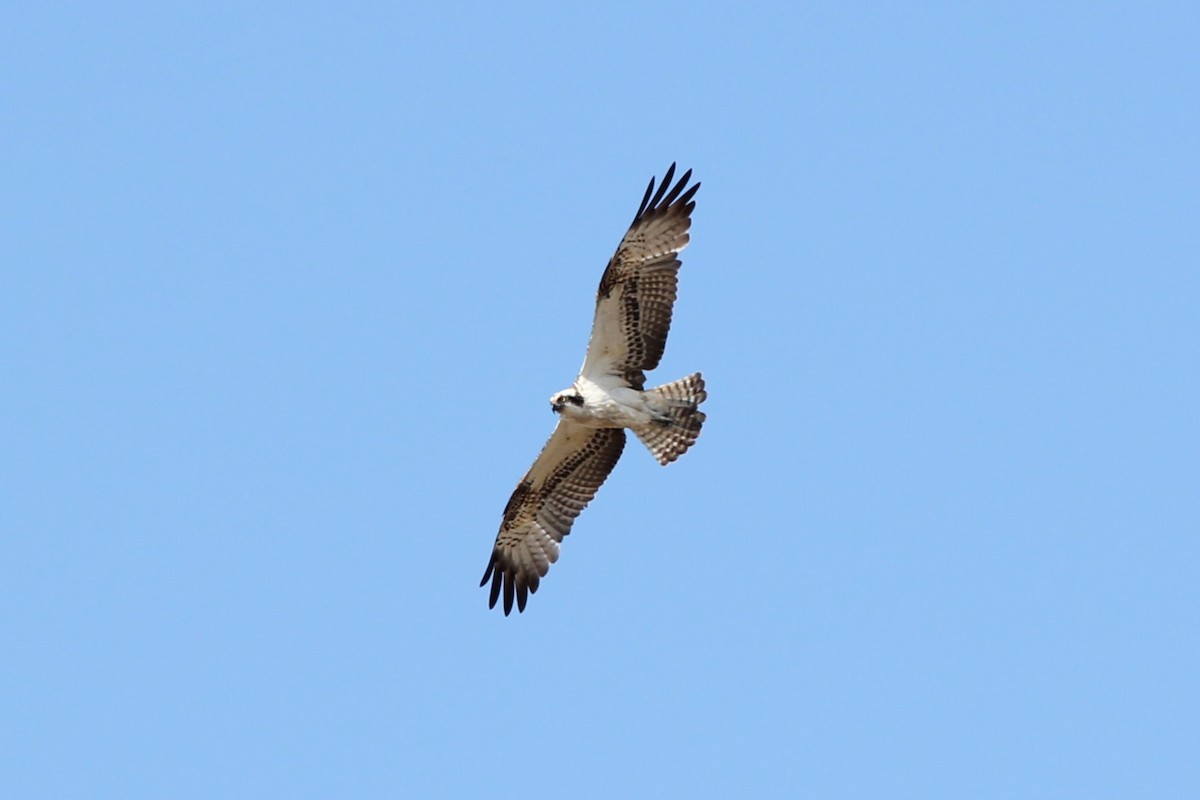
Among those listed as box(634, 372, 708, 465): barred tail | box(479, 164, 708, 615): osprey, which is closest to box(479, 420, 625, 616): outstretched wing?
box(479, 164, 708, 615): osprey

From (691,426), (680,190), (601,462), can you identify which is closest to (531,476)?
(601,462)

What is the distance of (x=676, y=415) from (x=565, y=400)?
107 centimetres

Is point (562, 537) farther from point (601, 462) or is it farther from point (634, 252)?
point (634, 252)

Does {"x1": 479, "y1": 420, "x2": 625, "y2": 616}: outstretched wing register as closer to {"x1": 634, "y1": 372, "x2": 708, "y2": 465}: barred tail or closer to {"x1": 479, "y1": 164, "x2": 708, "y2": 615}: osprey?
{"x1": 479, "y1": 164, "x2": 708, "y2": 615}: osprey

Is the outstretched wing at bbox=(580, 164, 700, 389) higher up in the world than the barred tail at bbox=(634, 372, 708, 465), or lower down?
higher up

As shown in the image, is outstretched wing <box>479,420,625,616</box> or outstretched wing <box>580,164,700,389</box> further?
outstretched wing <box>479,420,625,616</box>

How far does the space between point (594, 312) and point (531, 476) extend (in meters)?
2.14

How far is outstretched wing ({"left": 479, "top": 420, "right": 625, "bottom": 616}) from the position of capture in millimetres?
19297

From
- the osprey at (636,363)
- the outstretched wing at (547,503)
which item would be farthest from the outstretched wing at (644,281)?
the outstretched wing at (547,503)

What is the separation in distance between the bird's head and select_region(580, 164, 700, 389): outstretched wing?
341 mm

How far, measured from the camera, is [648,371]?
18.5 m

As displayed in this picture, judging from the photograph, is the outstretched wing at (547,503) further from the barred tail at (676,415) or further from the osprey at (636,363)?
the barred tail at (676,415)

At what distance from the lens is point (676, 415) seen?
18.5 metres

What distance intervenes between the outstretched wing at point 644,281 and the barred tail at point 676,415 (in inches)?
15.7
